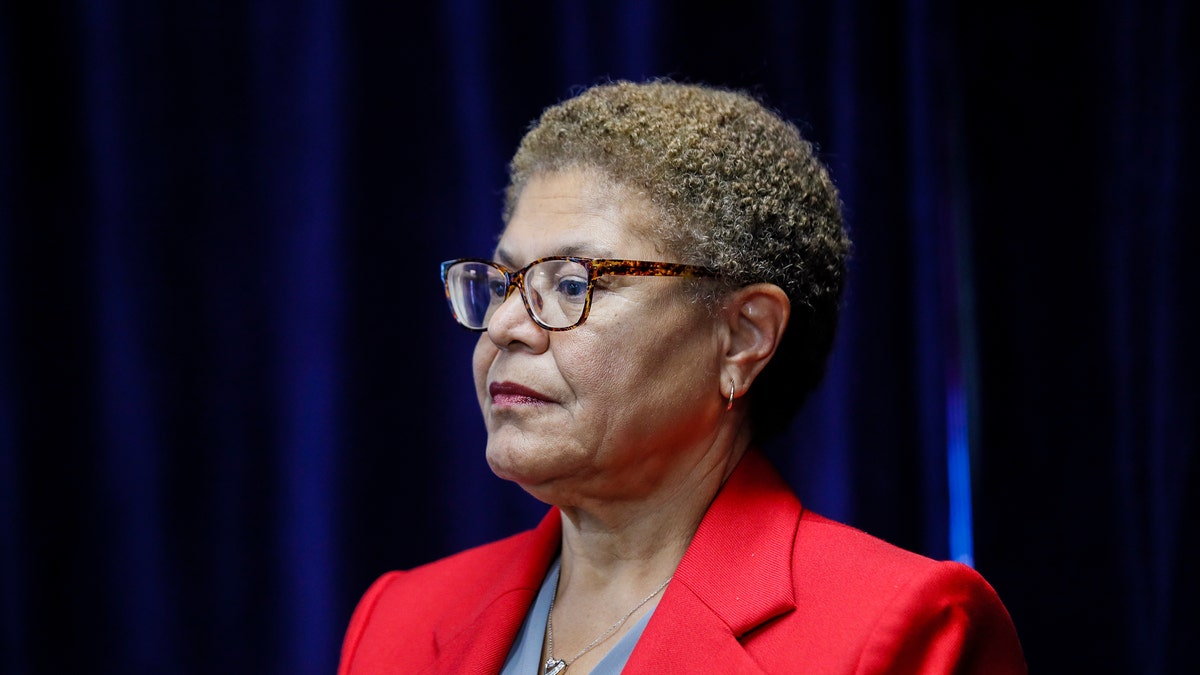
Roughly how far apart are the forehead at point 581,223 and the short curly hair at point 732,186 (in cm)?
2

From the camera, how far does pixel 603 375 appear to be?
1575 mm

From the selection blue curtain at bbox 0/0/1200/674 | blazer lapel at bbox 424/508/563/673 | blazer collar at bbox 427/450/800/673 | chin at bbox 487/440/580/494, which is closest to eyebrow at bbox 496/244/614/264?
chin at bbox 487/440/580/494

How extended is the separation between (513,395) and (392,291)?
1.03 meters

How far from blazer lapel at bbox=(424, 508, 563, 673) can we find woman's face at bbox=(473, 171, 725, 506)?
0.69ft

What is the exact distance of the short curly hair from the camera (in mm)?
1651

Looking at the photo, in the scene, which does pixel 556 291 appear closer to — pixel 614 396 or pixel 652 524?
pixel 614 396

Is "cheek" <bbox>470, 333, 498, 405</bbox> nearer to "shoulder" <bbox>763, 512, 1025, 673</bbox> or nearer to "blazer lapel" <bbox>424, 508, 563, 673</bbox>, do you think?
"blazer lapel" <bbox>424, 508, 563, 673</bbox>

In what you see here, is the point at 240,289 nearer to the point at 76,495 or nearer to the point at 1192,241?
the point at 76,495

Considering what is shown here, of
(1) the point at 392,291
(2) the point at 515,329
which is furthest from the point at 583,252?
(1) the point at 392,291

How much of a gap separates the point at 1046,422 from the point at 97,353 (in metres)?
1.98

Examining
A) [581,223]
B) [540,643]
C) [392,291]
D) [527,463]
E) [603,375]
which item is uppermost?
[581,223]

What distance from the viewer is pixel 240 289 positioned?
2547 mm

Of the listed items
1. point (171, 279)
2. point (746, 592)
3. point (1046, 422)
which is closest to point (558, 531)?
point (746, 592)

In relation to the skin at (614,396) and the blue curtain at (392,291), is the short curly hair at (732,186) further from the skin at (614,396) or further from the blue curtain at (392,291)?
the blue curtain at (392,291)
